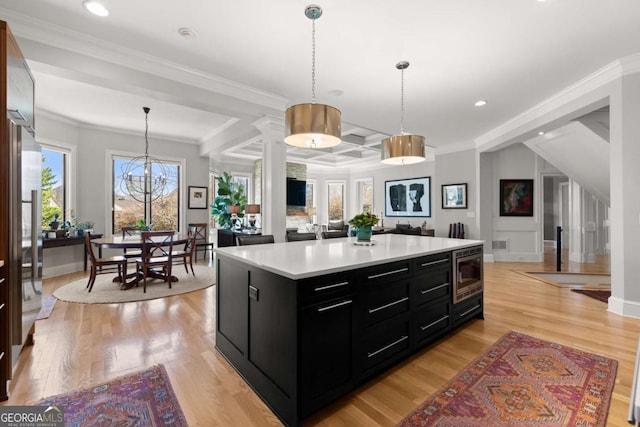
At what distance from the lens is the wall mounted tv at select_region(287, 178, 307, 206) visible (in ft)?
29.5

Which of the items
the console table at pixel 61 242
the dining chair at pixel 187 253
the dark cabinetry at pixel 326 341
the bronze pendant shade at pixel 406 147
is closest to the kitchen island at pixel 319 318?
the dark cabinetry at pixel 326 341

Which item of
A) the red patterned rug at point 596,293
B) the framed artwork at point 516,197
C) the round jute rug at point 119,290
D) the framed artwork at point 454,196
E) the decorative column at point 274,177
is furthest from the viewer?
the framed artwork at point 454,196

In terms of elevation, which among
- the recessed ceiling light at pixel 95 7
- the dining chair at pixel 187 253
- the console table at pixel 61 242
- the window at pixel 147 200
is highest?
the recessed ceiling light at pixel 95 7

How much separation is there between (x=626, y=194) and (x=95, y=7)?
5755 mm

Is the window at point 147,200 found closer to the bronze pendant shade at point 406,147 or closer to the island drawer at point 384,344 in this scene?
the bronze pendant shade at point 406,147

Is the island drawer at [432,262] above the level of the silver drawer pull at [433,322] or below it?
above

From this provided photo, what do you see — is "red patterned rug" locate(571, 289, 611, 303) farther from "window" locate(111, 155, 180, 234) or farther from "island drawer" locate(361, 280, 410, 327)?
"window" locate(111, 155, 180, 234)

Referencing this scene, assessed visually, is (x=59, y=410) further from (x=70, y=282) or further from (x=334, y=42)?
(x=70, y=282)

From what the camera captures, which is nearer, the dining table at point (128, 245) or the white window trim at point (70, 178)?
the dining table at point (128, 245)

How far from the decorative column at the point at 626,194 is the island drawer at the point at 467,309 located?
1.75 meters

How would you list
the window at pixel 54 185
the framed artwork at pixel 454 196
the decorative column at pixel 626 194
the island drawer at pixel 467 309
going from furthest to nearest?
the framed artwork at pixel 454 196, the window at pixel 54 185, the decorative column at pixel 626 194, the island drawer at pixel 467 309

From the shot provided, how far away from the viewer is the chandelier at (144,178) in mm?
6477

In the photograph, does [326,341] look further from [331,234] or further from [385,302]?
[331,234]

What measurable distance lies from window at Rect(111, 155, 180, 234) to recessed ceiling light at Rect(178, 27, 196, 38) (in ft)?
15.4
